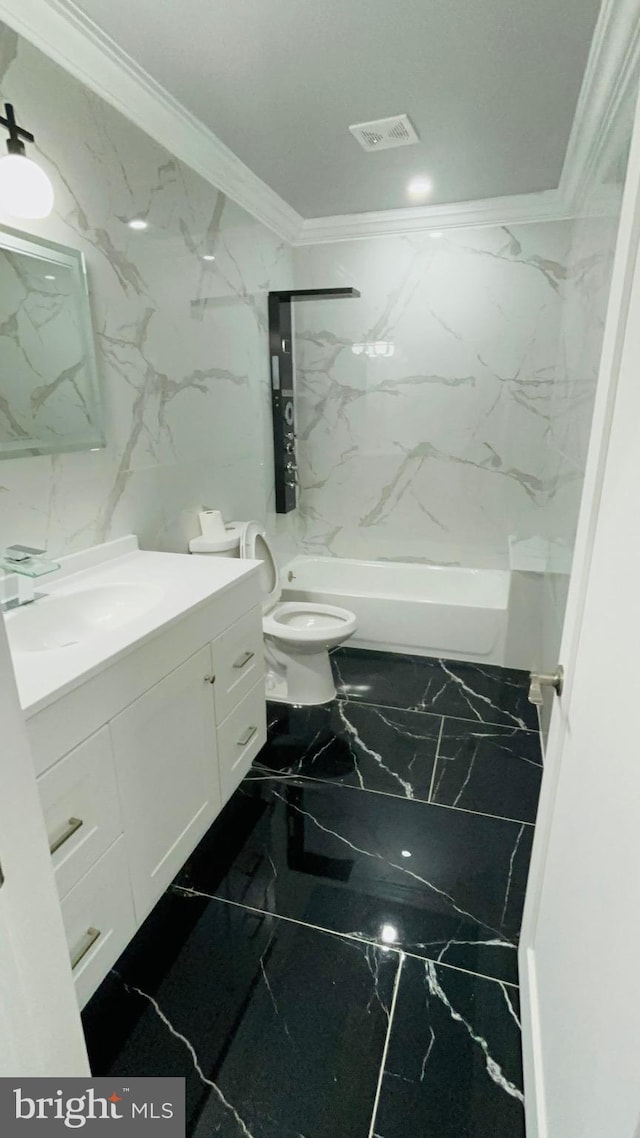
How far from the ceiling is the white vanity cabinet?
165cm

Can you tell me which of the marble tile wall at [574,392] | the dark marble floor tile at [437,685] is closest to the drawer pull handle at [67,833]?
the marble tile wall at [574,392]

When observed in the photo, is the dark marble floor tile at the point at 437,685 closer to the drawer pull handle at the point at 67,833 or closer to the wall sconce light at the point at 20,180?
the drawer pull handle at the point at 67,833

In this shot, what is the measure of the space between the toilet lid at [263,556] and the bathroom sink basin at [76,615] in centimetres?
77

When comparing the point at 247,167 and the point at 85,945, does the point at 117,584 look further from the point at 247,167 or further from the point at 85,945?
the point at 247,167

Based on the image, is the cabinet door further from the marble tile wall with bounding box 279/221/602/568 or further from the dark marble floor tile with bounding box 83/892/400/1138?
the marble tile wall with bounding box 279/221/602/568

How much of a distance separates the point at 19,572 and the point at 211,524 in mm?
1077

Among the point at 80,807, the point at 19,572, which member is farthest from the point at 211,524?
the point at 80,807

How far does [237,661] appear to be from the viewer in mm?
1832

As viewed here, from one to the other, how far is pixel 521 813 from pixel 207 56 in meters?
2.74

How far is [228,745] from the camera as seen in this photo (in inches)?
71.0

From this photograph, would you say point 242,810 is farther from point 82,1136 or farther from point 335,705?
point 82,1136

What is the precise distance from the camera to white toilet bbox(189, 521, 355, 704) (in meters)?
2.37

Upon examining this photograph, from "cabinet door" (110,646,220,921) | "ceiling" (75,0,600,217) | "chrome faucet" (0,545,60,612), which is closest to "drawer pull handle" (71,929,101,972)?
"cabinet door" (110,646,220,921)

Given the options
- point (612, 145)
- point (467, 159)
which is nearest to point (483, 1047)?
point (612, 145)
